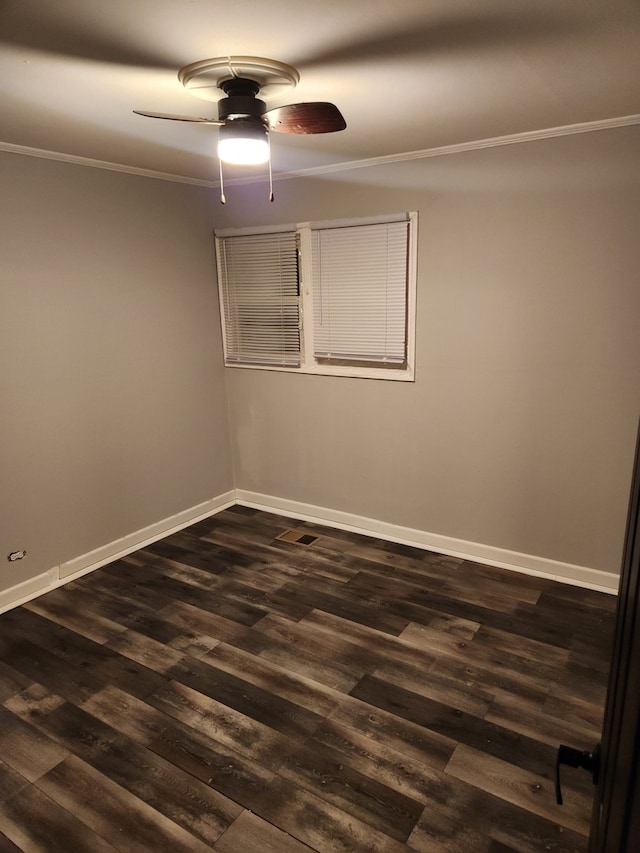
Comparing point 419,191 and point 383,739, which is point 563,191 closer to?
point 419,191

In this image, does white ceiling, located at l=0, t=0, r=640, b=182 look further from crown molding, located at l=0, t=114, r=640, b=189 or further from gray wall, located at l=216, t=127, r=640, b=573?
gray wall, located at l=216, t=127, r=640, b=573

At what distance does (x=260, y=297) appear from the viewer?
13.4ft

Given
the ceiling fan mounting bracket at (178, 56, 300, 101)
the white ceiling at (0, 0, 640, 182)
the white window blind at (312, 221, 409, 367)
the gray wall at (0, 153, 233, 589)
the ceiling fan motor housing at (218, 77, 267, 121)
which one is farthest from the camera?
the white window blind at (312, 221, 409, 367)

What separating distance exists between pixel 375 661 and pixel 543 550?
1.34m

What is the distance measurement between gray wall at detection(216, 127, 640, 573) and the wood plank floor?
Answer: 1.46 ft

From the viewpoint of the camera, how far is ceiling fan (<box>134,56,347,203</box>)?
1.84m

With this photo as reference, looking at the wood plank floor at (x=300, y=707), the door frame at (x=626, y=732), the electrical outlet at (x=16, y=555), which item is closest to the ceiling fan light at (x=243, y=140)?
the door frame at (x=626, y=732)

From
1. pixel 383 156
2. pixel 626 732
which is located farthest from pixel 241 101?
pixel 626 732

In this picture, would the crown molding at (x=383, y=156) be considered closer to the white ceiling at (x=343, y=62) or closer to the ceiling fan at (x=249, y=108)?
the white ceiling at (x=343, y=62)

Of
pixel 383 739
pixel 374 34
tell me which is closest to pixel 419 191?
pixel 374 34

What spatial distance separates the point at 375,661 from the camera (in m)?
2.63

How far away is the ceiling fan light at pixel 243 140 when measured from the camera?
1.99m

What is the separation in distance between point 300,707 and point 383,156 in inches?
119

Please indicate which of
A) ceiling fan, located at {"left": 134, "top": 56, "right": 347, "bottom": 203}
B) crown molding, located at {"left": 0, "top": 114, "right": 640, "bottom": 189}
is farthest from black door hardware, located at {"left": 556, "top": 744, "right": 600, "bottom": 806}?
crown molding, located at {"left": 0, "top": 114, "right": 640, "bottom": 189}
